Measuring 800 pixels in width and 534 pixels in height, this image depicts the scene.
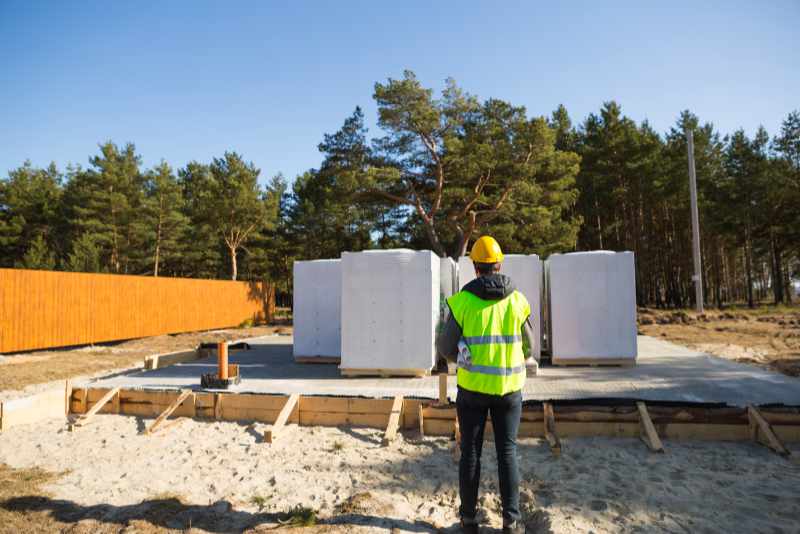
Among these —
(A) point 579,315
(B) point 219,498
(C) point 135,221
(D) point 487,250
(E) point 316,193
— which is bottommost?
(B) point 219,498

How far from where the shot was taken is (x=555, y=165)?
78.6 feet

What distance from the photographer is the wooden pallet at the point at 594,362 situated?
9062mm

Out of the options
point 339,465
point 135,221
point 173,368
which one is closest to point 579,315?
point 339,465

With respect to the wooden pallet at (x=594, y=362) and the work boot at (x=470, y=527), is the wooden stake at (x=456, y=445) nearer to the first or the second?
the work boot at (x=470, y=527)

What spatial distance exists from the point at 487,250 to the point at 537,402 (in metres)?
3.13

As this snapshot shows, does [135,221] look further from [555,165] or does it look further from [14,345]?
[555,165]

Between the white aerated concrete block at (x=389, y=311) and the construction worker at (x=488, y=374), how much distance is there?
16.3ft

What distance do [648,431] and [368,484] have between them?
9.78 ft

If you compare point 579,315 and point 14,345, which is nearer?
point 579,315

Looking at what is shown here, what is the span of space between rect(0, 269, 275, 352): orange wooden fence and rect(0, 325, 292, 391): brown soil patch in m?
0.48

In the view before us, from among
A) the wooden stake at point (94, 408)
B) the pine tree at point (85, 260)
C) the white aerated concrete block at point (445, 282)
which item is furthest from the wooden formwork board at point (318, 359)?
the pine tree at point (85, 260)

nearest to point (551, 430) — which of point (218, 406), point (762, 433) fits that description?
point (762, 433)

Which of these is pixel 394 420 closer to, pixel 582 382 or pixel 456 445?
pixel 456 445

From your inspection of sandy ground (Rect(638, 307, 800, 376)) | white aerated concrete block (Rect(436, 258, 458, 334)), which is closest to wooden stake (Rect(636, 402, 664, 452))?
white aerated concrete block (Rect(436, 258, 458, 334))
